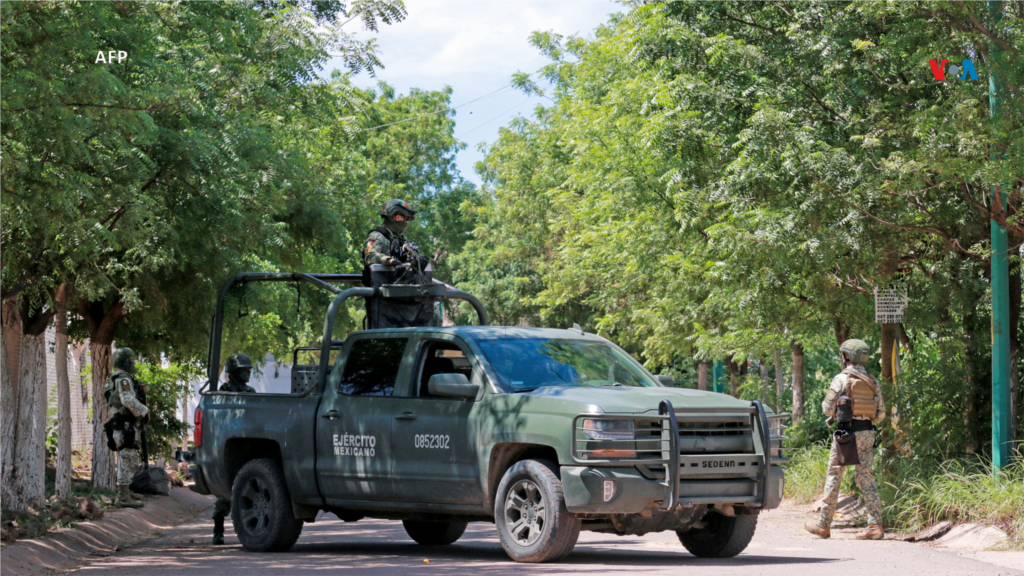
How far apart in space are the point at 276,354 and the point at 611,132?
998 cm

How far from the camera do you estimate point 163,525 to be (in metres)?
16.3

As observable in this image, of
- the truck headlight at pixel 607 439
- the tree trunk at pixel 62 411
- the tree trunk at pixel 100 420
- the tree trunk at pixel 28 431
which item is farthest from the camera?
the tree trunk at pixel 100 420

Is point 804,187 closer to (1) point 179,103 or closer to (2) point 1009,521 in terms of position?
(2) point 1009,521

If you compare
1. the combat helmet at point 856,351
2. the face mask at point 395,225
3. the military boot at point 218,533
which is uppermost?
the face mask at point 395,225

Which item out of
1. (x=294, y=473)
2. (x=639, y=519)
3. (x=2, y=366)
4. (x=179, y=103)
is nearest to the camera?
(x=639, y=519)

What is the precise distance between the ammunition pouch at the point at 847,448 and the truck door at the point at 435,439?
4453mm

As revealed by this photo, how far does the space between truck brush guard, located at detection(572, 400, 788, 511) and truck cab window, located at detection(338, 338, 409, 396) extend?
2.28m

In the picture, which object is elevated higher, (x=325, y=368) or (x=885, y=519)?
(x=325, y=368)

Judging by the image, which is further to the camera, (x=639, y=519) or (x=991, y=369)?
(x=991, y=369)

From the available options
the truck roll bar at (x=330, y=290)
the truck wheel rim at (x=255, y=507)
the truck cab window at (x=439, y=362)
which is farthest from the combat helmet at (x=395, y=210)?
the truck wheel rim at (x=255, y=507)

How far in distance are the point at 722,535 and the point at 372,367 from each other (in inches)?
132

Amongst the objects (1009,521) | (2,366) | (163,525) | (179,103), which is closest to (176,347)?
(163,525)

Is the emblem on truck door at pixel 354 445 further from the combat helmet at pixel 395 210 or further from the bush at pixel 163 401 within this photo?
the bush at pixel 163 401

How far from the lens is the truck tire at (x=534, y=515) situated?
28.5 feet
